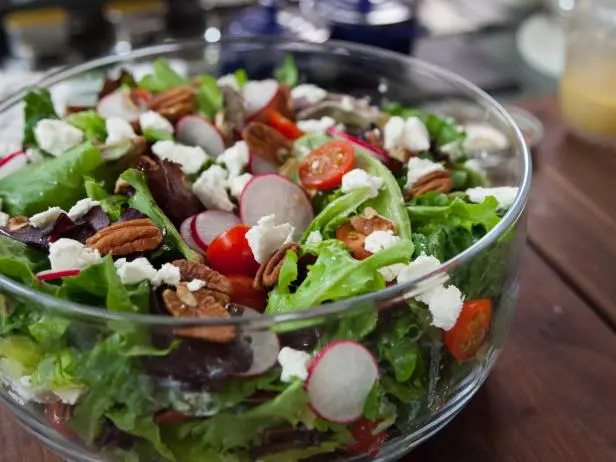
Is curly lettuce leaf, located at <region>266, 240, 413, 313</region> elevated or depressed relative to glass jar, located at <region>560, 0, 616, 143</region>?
elevated

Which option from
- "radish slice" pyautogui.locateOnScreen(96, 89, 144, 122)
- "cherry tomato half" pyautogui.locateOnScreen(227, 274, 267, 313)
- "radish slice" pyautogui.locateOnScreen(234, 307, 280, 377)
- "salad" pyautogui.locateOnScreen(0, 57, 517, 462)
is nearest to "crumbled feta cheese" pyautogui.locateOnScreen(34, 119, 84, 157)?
"salad" pyautogui.locateOnScreen(0, 57, 517, 462)

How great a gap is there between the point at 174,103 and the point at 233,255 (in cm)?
35

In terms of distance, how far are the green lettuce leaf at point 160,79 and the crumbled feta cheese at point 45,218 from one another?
39 centimetres

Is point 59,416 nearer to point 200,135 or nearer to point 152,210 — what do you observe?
point 152,210

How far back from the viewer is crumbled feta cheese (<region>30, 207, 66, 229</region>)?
82 cm

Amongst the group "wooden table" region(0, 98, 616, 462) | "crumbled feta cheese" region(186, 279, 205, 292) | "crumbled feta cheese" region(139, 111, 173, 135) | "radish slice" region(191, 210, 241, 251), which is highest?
"crumbled feta cheese" region(186, 279, 205, 292)

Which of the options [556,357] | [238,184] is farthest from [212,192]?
[556,357]

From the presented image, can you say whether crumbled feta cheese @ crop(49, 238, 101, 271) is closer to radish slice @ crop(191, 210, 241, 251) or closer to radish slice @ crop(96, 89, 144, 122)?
radish slice @ crop(191, 210, 241, 251)

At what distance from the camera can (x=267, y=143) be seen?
1.02 metres

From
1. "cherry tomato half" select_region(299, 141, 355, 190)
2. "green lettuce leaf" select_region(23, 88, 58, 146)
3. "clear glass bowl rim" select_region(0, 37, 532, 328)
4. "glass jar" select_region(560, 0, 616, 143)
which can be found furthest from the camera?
"glass jar" select_region(560, 0, 616, 143)

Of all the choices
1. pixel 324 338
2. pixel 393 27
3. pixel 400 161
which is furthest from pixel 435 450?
pixel 393 27

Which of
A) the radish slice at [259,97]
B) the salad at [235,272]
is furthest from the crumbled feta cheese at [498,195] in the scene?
the radish slice at [259,97]

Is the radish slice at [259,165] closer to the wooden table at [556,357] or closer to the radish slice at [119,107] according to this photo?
the radish slice at [119,107]

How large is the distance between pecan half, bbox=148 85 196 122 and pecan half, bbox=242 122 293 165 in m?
0.10
